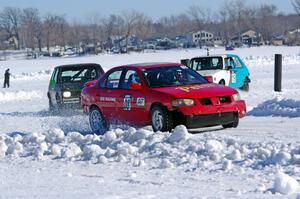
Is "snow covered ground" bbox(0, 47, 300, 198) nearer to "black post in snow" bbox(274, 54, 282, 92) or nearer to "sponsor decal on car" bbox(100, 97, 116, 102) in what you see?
"sponsor decal on car" bbox(100, 97, 116, 102)

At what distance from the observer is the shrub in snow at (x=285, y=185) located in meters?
6.28

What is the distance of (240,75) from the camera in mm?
22234

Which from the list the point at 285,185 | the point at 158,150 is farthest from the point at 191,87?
the point at 285,185

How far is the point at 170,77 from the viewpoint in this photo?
11.6 metres

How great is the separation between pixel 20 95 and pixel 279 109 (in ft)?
53.0

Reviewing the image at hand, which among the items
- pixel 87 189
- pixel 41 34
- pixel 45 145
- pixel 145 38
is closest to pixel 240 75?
pixel 45 145

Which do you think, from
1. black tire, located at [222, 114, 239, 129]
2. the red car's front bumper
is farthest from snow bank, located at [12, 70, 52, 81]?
the red car's front bumper

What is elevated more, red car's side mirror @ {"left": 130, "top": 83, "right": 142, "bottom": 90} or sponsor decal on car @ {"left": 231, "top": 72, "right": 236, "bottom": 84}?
red car's side mirror @ {"left": 130, "top": 83, "right": 142, "bottom": 90}

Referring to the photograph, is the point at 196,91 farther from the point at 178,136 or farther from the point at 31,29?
the point at 31,29

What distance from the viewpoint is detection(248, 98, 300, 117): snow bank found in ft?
43.3

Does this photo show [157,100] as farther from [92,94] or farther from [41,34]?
[41,34]

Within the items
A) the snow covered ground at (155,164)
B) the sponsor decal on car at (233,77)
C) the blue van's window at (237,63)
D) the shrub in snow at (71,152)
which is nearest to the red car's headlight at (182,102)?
the snow covered ground at (155,164)

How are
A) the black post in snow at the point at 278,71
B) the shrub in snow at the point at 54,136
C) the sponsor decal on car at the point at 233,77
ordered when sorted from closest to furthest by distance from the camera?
the shrub in snow at the point at 54,136 < the black post in snow at the point at 278,71 < the sponsor decal on car at the point at 233,77

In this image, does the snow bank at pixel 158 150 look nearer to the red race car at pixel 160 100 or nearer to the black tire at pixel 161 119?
the black tire at pixel 161 119
